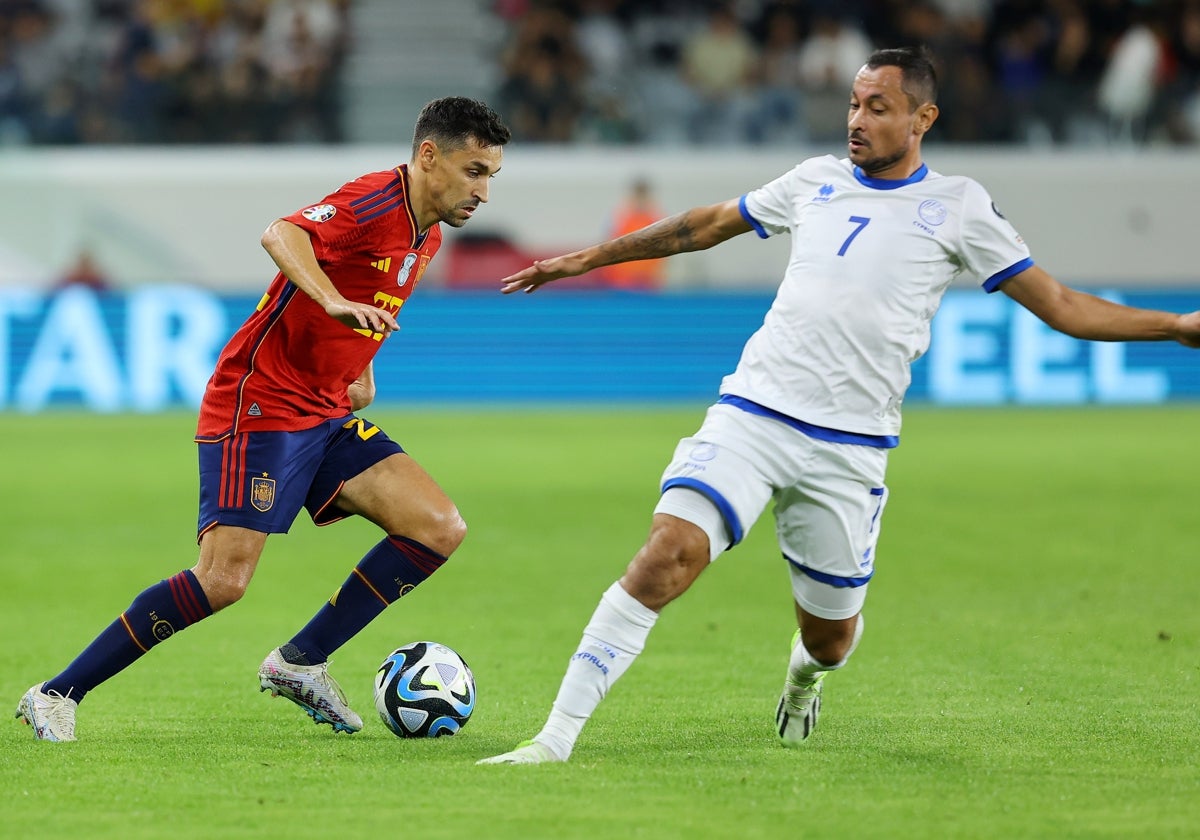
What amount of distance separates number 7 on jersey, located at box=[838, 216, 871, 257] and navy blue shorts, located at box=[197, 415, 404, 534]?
76.5 inches

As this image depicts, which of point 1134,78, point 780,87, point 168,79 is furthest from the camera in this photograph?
point 780,87

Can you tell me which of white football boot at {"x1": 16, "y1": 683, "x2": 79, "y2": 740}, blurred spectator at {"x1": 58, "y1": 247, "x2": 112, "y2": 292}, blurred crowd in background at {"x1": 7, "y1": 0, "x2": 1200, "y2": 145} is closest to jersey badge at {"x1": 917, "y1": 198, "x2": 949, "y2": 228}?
white football boot at {"x1": 16, "y1": 683, "x2": 79, "y2": 740}

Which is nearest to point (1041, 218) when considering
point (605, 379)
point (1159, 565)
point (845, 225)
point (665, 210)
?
point (665, 210)

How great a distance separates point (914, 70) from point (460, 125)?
1640 millimetres

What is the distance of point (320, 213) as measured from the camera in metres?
5.91

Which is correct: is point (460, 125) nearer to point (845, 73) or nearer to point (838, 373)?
point (838, 373)

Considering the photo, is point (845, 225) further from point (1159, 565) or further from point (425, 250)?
point (1159, 565)

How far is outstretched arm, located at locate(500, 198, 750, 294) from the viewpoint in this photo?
5930 millimetres

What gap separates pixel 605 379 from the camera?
20.4 m

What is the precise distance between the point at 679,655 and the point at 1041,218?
18701 millimetres

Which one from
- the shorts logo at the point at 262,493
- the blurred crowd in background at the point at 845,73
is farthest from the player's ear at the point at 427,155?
the blurred crowd in background at the point at 845,73

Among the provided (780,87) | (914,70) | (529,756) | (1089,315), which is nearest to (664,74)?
(780,87)

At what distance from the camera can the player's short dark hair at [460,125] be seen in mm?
6109

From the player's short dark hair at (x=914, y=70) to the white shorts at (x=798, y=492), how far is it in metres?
1.19
